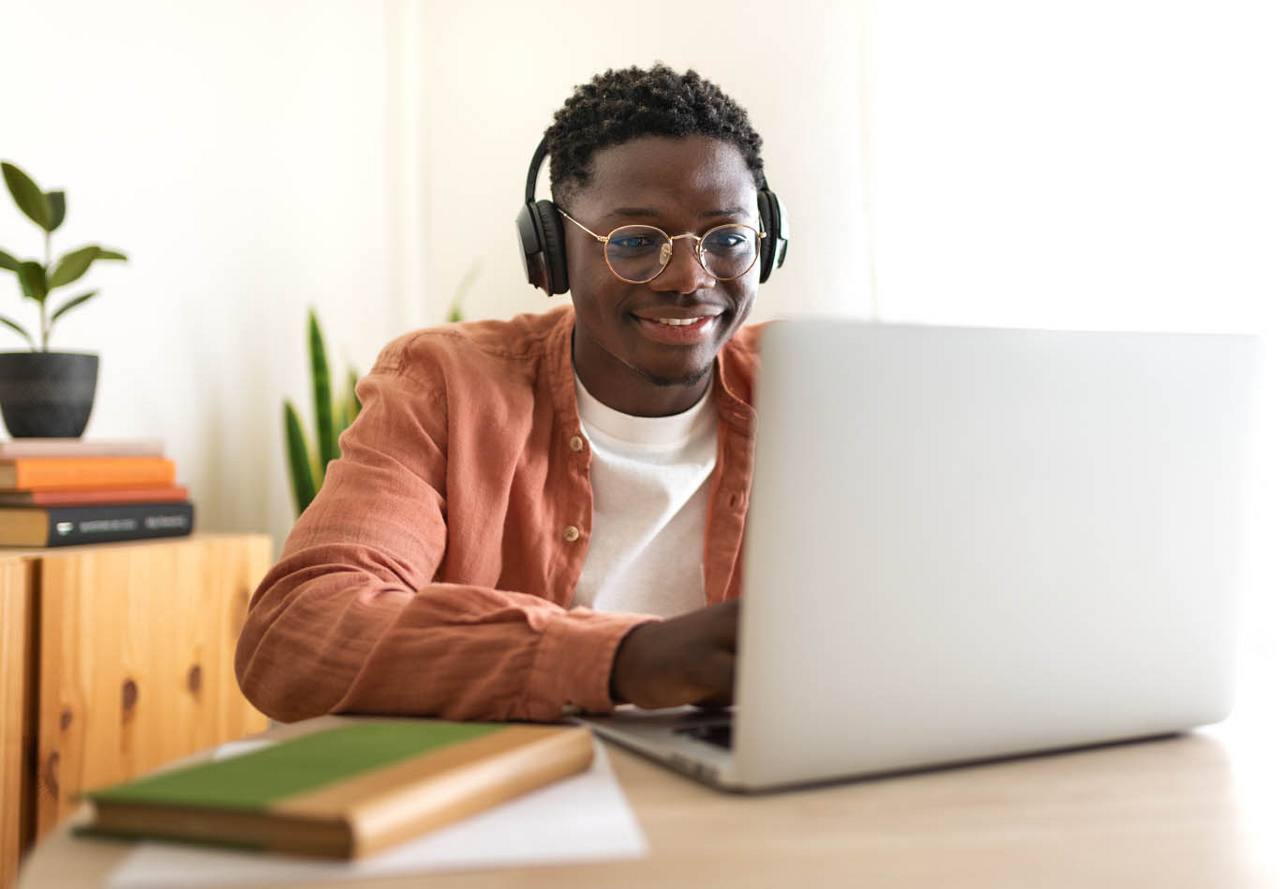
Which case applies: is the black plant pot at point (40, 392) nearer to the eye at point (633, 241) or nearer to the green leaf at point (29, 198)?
the green leaf at point (29, 198)

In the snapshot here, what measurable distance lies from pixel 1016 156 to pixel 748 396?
1241 millimetres

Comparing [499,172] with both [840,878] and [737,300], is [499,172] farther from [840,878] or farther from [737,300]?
[840,878]

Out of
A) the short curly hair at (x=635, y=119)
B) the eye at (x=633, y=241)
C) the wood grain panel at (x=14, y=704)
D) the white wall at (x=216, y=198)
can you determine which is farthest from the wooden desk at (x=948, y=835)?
the white wall at (x=216, y=198)

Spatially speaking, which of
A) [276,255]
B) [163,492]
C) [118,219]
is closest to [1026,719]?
[163,492]

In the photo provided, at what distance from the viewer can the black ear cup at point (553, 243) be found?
1.61 meters

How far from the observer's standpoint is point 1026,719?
2.72 ft

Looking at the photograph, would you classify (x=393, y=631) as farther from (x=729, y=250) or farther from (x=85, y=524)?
(x=85, y=524)

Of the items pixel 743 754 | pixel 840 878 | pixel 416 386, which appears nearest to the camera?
pixel 840 878

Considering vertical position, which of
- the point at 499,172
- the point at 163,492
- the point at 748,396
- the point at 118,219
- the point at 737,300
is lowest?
the point at 163,492

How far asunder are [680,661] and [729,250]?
798 mm

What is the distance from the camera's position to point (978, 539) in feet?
2.50

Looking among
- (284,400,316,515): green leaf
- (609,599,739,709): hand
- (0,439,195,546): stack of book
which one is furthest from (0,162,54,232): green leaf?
(609,599,739,709): hand

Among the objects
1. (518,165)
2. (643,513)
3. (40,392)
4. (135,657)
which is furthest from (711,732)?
(518,165)

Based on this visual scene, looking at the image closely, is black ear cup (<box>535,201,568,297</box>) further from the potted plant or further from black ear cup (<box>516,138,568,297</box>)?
the potted plant
